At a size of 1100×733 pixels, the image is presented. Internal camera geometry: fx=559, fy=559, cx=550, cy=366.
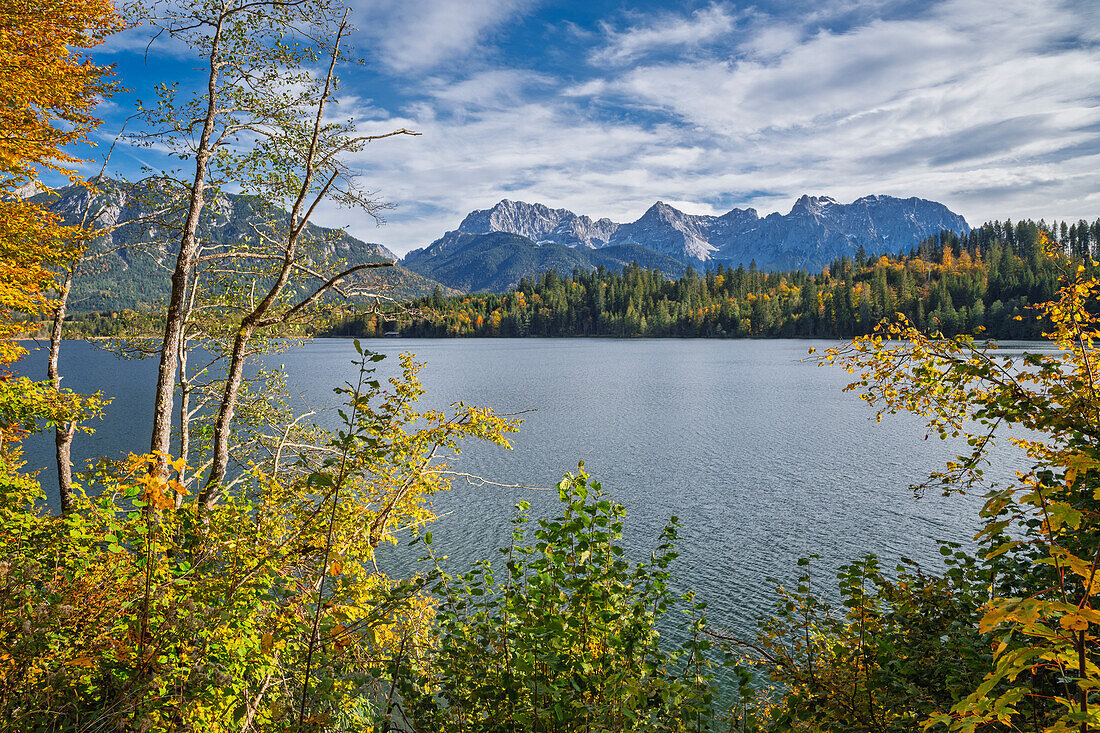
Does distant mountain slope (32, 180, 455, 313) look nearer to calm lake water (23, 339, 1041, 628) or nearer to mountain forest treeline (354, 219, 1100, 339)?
calm lake water (23, 339, 1041, 628)

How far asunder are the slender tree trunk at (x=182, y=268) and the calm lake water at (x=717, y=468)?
94.3 inches

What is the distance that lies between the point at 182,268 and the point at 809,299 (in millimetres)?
159198

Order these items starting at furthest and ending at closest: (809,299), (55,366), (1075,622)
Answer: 1. (809,299)
2. (55,366)
3. (1075,622)

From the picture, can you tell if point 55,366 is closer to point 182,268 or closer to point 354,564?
point 182,268

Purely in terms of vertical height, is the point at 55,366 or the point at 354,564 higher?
the point at 55,366

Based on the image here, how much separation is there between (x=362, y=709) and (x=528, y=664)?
4.32 metres

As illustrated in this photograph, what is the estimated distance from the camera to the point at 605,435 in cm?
3809

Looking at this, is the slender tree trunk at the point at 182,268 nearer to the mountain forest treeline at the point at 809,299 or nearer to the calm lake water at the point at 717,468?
the calm lake water at the point at 717,468

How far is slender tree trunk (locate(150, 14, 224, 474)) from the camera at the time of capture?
8.80 m

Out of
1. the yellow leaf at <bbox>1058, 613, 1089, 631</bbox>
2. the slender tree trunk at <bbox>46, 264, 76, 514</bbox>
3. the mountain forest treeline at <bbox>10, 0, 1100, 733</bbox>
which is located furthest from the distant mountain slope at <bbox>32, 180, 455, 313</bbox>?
the yellow leaf at <bbox>1058, 613, 1089, 631</bbox>

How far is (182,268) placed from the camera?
9.15 metres

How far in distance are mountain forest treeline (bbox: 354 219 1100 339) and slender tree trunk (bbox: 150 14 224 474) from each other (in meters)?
118

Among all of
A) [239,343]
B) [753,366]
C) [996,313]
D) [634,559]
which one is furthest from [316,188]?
[996,313]

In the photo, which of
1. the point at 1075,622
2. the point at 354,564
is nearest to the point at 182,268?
the point at 354,564
